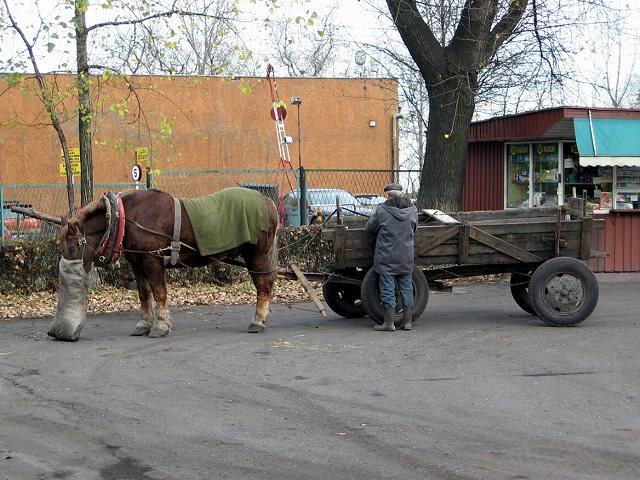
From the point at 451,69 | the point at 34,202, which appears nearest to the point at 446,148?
the point at 451,69

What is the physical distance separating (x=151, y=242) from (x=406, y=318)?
3083 millimetres

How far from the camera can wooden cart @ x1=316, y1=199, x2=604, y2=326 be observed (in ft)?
37.9

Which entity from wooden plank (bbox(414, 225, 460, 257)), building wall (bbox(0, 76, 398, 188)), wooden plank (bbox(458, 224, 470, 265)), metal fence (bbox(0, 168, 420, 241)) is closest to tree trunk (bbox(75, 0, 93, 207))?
metal fence (bbox(0, 168, 420, 241))

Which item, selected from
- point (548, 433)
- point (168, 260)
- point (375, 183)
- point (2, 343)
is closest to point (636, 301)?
point (168, 260)

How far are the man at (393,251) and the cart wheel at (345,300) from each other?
1.21 metres

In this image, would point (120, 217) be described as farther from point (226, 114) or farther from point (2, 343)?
point (226, 114)

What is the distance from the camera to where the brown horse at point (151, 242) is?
10.8 meters

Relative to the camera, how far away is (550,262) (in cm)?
1163

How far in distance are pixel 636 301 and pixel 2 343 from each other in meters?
8.88

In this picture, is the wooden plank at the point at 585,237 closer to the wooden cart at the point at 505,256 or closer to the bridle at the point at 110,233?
the wooden cart at the point at 505,256

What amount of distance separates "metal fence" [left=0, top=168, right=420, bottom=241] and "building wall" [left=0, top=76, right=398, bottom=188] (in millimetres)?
2164

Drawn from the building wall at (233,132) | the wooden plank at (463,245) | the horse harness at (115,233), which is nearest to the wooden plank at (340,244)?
the wooden plank at (463,245)

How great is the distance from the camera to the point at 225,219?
1111cm

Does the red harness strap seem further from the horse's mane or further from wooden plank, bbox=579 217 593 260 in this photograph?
wooden plank, bbox=579 217 593 260
